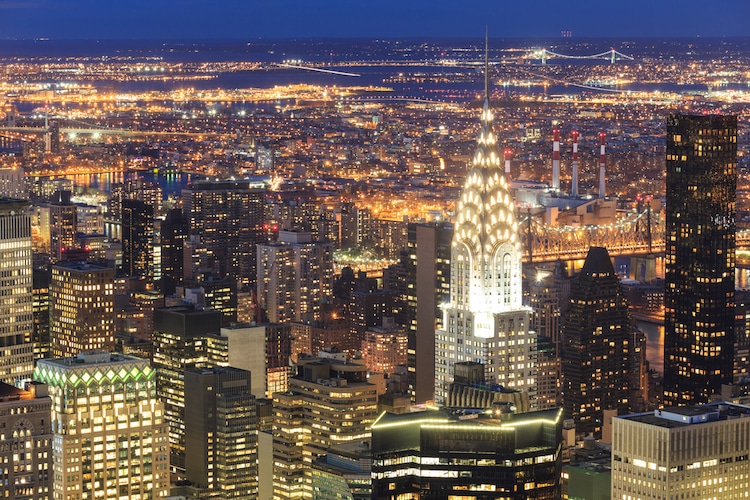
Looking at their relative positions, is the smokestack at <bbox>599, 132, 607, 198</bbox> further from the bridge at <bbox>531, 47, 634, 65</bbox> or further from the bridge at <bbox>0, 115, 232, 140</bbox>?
the bridge at <bbox>0, 115, 232, 140</bbox>

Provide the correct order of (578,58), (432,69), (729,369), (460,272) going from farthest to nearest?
(432,69) → (578,58) → (729,369) → (460,272)

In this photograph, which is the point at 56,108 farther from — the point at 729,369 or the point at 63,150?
the point at 729,369

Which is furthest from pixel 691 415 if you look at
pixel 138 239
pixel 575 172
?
pixel 575 172

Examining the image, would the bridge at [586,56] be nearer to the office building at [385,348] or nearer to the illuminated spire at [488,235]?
the office building at [385,348]

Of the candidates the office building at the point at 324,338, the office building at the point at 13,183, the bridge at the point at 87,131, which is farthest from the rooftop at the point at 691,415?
the bridge at the point at 87,131

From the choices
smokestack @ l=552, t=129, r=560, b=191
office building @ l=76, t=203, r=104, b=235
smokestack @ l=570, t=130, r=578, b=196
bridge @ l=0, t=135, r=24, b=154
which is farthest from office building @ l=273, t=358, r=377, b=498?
bridge @ l=0, t=135, r=24, b=154

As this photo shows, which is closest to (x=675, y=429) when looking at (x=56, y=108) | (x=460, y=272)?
(x=460, y=272)
